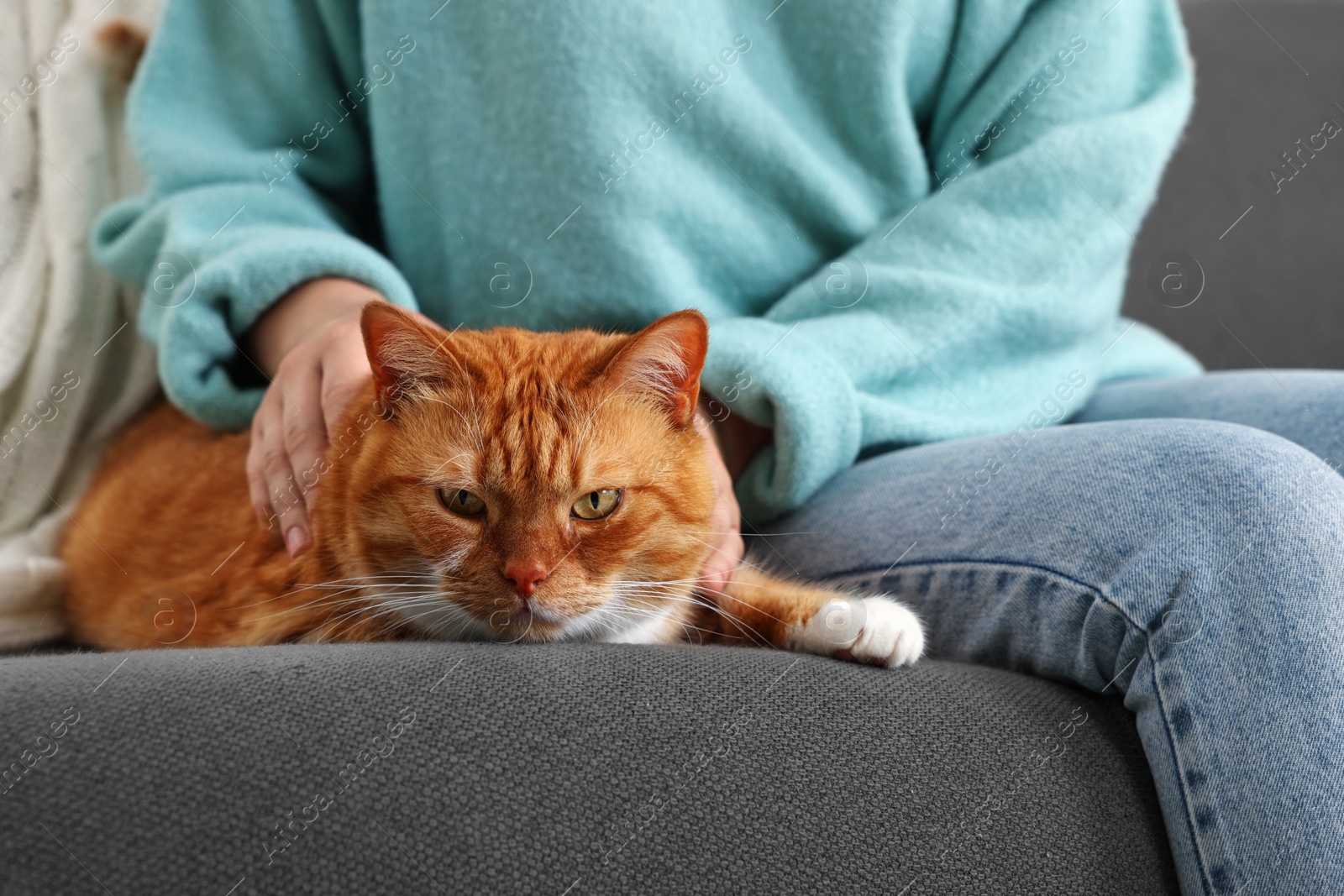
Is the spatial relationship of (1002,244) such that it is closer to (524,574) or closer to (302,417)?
(524,574)

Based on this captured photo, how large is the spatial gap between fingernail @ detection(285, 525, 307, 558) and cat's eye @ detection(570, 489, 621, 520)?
15.3 inches

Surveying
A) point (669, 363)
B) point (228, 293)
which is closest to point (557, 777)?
point (669, 363)

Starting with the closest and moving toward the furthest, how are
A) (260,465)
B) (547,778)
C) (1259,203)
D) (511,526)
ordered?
(547,778)
(511,526)
(260,465)
(1259,203)

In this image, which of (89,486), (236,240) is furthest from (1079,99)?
(89,486)

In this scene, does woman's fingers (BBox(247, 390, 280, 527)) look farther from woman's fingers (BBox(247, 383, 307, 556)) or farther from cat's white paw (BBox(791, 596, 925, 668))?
cat's white paw (BBox(791, 596, 925, 668))

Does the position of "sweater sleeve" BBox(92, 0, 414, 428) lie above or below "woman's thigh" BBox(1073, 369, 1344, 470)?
above

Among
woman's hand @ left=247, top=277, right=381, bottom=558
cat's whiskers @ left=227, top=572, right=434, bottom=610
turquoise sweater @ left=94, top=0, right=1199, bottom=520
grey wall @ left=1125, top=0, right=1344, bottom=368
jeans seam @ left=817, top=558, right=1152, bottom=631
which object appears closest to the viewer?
jeans seam @ left=817, top=558, right=1152, bottom=631

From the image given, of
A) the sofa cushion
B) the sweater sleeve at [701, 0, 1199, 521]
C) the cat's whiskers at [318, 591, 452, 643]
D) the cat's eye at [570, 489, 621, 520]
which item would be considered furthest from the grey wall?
the cat's whiskers at [318, 591, 452, 643]

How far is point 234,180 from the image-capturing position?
5.15 ft

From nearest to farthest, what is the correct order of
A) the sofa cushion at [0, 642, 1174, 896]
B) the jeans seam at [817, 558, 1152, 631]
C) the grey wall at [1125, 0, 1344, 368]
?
the sofa cushion at [0, 642, 1174, 896]
the jeans seam at [817, 558, 1152, 631]
the grey wall at [1125, 0, 1344, 368]

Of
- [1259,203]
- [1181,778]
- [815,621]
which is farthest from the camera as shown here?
[1259,203]

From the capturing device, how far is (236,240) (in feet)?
4.67

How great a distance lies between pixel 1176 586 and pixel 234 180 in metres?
1.62

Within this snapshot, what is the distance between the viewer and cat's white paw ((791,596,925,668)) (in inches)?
43.1
